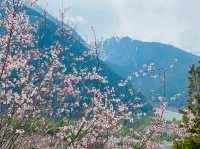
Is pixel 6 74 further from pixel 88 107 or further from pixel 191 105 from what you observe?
pixel 191 105

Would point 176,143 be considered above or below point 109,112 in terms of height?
below

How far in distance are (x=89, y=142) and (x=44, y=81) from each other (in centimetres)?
245

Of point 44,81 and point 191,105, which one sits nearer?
point 44,81

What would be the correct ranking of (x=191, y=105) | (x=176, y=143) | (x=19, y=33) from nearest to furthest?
(x=19, y=33)
(x=176, y=143)
(x=191, y=105)

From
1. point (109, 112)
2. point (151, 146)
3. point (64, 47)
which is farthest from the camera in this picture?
point (151, 146)

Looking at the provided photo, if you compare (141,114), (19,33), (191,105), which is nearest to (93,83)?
(141,114)

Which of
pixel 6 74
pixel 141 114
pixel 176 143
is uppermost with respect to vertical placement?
pixel 6 74

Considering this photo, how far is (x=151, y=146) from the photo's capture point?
15.1m

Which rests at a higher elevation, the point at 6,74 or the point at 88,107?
the point at 6,74

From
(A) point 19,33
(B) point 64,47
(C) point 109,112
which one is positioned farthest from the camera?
(C) point 109,112

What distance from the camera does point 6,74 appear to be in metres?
11.3

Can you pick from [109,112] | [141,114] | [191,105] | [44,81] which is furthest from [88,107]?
[191,105]

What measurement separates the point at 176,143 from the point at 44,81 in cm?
1357

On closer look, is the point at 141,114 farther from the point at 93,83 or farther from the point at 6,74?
the point at 6,74
